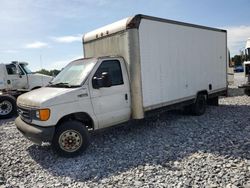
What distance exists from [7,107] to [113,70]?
721 centimetres

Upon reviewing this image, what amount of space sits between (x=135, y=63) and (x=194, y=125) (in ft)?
9.38

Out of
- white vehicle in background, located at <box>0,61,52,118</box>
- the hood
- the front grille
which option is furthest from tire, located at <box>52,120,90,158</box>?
white vehicle in background, located at <box>0,61,52,118</box>

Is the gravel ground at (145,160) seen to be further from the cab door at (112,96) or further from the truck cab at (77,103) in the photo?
the cab door at (112,96)

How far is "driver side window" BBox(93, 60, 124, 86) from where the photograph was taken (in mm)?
6234

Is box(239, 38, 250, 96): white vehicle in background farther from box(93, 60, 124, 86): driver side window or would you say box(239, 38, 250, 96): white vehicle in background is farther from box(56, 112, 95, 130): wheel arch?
box(56, 112, 95, 130): wheel arch

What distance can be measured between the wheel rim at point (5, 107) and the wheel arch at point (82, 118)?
6661 mm

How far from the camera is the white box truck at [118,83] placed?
5.50 m

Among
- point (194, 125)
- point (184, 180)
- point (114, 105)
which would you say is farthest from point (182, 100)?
point (184, 180)

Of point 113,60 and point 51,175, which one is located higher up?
point 113,60

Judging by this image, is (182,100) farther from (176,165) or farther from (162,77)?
(176,165)

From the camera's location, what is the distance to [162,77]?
7355 millimetres

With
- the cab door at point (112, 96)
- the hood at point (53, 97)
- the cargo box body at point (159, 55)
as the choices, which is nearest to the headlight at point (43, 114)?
the hood at point (53, 97)

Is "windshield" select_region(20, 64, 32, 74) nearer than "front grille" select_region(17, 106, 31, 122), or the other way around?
"front grille" select_region(17, 106, 31, 122)

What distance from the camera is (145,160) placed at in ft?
17.2
